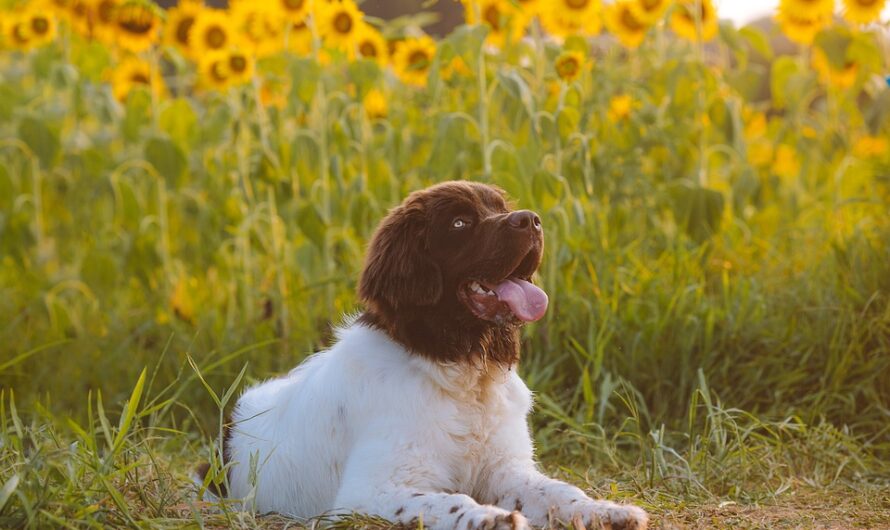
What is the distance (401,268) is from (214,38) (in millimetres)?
3121

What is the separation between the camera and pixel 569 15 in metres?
5.61

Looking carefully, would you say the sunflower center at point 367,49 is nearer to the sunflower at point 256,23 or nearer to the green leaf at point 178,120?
the sunflower at point 256,23

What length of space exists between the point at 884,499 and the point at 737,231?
2.38m

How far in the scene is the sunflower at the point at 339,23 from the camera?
220 inches

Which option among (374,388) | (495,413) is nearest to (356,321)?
(374,388)

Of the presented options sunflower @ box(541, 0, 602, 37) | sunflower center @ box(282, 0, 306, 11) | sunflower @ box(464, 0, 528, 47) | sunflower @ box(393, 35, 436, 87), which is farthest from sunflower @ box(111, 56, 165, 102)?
sunflower @ box(541, 0, 602, 37)

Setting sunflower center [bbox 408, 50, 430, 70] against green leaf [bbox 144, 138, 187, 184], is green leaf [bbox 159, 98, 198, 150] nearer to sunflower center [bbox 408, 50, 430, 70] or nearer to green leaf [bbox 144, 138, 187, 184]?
green leaf [bbox 144, 138, 187, 184]

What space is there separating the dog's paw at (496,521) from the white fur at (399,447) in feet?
0.13

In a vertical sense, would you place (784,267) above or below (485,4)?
below

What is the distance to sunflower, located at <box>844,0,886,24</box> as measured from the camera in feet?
19.2

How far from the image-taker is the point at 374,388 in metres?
3.35

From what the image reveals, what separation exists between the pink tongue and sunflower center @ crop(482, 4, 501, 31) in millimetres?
2530

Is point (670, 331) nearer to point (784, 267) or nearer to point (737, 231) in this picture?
point (784, 267)

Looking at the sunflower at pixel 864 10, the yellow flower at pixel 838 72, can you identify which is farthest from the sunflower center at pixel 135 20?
the sunflower at pixel 864 10
